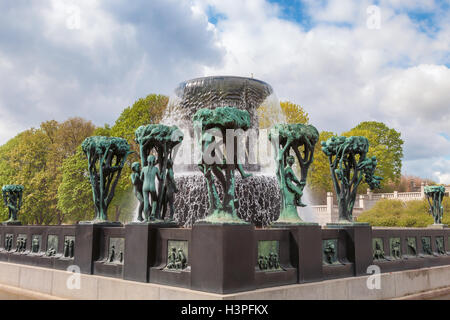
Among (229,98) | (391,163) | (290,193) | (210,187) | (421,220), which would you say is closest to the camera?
(210,187)

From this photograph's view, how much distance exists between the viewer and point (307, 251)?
770 centimetres

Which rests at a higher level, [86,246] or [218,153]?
[218,153]

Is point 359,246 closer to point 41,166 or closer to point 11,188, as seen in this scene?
point 11,188

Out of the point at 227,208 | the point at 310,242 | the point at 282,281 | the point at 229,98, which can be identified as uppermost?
the point at 229,98

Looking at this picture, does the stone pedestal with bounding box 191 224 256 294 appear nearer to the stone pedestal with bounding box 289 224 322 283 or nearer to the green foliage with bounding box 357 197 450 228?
the stone pedestal with bounding box 289 224 322 283

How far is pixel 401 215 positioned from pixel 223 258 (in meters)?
27.5

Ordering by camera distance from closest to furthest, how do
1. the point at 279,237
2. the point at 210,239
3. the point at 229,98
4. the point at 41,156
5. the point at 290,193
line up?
the point at 210,239 < the point at 279,237 < the point at 290,193 < the point at 229,98 < the point at 41,156

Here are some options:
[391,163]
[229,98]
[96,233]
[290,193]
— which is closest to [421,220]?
[229,98]

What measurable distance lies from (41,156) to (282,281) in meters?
29.8

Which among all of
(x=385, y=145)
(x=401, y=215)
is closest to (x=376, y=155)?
(x=385, y=145)

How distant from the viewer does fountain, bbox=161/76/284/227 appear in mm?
12312

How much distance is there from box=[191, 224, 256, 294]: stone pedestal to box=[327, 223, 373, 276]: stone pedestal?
10.4 ft

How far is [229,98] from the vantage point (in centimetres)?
1438
